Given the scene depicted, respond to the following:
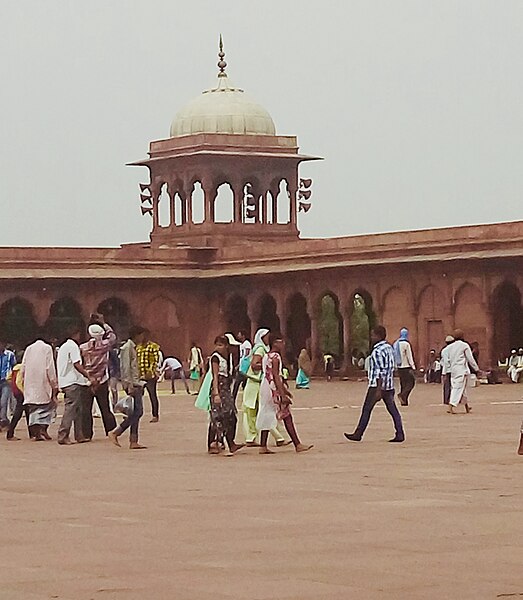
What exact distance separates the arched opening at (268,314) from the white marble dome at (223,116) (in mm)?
6891

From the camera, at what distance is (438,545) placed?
974 centimetres

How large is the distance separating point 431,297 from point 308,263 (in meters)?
5.13

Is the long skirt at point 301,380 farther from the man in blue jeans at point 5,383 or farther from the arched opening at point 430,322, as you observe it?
the man in blue jeans at point 5,383

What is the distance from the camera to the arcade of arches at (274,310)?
146 feet

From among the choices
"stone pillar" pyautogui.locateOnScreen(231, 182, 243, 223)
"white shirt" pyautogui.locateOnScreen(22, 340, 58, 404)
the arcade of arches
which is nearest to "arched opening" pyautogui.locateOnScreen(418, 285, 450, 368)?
the arcade of arches

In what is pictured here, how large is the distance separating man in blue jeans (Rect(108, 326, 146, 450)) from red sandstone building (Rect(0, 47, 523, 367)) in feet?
74.3

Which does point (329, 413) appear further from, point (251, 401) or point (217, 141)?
point (217, 141)

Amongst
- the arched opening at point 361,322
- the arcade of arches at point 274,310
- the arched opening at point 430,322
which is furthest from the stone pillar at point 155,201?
the arched opening at point 430,322

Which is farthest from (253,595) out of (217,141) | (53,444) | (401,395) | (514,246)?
(217,141)

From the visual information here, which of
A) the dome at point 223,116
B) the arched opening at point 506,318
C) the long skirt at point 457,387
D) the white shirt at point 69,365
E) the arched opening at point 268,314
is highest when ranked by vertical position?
Result: the dome at point 223,116

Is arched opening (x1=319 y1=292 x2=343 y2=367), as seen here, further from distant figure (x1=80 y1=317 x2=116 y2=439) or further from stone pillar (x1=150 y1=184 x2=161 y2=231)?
distant figure (x1=80 y1=317 x2=116 y2=439)

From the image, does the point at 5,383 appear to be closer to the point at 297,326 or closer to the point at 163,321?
the point at 163,321

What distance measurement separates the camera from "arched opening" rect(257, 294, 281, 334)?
2008 inches

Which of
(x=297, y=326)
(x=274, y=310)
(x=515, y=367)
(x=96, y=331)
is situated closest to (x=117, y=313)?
(x=274, y=310)
